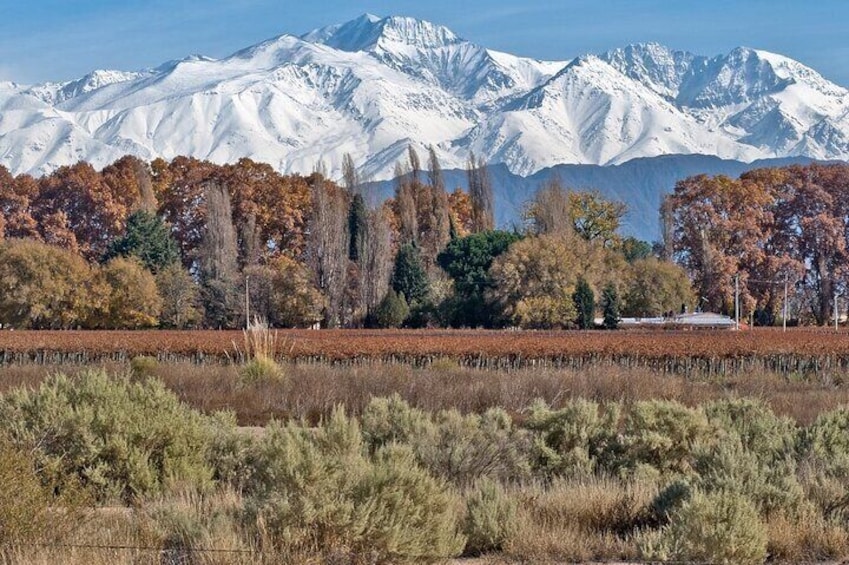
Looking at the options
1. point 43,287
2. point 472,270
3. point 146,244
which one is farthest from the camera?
point 146,244

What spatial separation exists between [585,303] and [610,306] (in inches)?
110

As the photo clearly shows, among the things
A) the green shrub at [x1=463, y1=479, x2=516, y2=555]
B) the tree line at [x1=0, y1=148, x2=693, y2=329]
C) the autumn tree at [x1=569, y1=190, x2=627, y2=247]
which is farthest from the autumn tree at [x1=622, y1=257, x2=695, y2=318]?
the green shrub at [x1=463, y1=479, x2=516, y2=555]

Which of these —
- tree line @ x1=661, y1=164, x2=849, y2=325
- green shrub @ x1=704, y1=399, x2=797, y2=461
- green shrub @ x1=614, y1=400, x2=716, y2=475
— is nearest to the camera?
green shrub @ x1=704, y1=399, x2=797, y2=461

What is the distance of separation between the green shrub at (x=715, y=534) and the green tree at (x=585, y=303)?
57166 millimetres

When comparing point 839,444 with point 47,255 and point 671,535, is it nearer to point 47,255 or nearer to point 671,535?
point 671,535

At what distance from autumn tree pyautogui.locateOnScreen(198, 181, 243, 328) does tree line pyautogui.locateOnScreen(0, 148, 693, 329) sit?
3.8 inches

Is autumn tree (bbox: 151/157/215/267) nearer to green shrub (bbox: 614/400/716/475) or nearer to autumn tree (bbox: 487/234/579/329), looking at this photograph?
autumn tree (bbox: 487/234/579/329)

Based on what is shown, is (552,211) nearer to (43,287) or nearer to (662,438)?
(43,287)

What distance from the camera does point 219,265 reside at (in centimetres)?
7244

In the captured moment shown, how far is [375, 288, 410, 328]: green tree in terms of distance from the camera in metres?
70.6

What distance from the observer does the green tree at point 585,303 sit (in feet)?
219

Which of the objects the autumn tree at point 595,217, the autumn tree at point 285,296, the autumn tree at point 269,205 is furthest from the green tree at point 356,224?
the autumn tree at point 595,217

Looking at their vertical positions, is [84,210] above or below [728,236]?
above

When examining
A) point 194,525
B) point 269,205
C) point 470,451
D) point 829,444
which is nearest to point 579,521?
point 470,451
